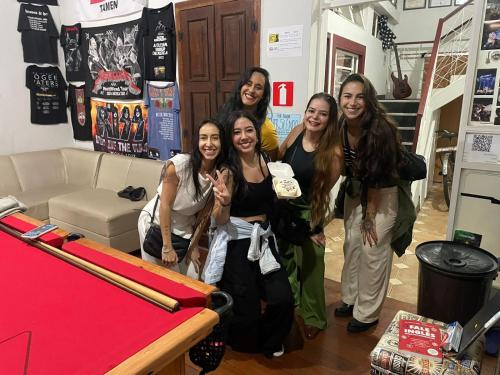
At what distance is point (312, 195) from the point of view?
6.72 feet

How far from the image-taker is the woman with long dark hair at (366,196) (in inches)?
74.5

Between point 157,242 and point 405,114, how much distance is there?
15.1ft

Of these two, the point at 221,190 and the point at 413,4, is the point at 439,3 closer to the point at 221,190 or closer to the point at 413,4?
the point at 413,4

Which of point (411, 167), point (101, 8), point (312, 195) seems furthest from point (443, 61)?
point (101, 8)

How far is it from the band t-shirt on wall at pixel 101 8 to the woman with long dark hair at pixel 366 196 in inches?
104

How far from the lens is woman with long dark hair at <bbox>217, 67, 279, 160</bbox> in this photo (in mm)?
2227

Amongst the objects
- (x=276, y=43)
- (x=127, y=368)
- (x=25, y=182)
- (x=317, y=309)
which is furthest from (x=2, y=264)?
(x=25, y=182)

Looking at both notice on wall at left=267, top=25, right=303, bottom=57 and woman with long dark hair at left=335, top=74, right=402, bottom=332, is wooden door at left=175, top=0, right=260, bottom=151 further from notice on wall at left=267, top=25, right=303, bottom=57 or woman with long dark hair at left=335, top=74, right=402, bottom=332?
woman with long dark hair at left=335, top=74, right=402, bottom=332

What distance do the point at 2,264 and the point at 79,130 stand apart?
3.54 m

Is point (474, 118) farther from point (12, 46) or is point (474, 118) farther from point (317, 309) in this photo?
point (12, 46)

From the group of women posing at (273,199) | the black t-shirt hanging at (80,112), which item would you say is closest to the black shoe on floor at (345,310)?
the group of women posing at (273,199)

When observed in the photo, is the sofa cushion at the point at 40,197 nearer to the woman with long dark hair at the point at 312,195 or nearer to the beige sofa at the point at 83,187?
the beige sofa at the point at 83,187

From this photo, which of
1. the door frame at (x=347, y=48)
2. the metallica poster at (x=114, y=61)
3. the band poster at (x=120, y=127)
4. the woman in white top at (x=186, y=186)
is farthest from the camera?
the door frame at (x=347, y=48)

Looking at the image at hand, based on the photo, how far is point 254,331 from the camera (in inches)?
80.6
